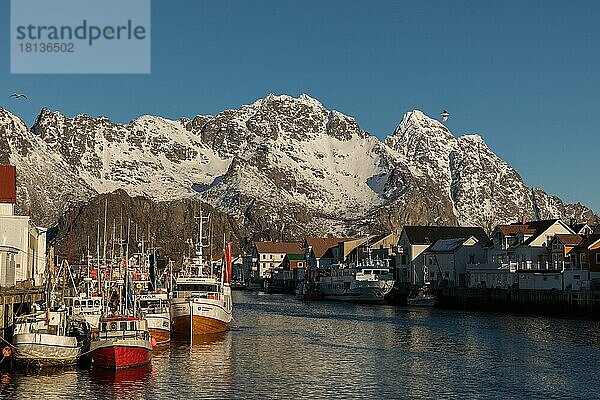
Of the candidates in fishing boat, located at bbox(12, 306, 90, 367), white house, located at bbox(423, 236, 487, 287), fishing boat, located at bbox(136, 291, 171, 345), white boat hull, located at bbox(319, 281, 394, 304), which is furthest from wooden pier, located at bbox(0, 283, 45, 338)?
white house, located at bbox(423, 236, 487, 287)

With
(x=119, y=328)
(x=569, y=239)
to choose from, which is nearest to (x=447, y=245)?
(x=569, y=239)

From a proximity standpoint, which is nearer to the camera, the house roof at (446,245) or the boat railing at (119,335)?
the boat railing at (119,335)

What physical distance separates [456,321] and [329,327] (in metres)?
14.9

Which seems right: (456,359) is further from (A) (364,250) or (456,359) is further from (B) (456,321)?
(A) (364,250)

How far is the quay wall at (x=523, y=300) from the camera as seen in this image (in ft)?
319

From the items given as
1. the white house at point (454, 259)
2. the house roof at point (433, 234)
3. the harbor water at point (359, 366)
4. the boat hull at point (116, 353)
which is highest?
the house roof at point (433, 234)

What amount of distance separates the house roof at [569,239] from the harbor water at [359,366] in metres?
19.7

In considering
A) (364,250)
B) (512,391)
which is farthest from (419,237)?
(512,391)

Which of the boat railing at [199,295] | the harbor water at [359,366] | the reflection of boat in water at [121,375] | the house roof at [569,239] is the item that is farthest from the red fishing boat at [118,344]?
the house roof at [569,239]

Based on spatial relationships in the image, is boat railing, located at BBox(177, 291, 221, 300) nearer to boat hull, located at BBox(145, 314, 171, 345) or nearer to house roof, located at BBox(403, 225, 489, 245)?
boat hull, located at BBox(145, 314, 171, 345)

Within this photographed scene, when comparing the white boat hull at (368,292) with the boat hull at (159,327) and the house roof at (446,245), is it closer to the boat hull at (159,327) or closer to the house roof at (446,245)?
the house roof at (446,245)

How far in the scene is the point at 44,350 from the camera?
51.8 metres

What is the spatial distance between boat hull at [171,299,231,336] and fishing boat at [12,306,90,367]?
53.3 feet

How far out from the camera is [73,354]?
53.2m
